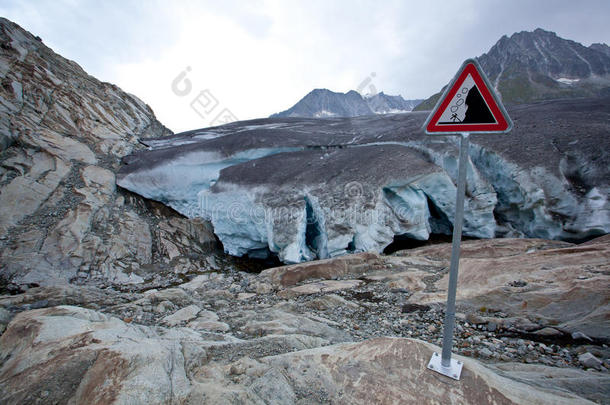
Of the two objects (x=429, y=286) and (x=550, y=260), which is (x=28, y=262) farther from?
(x=550, y=260)

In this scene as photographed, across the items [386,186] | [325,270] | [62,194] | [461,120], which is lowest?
[325,270]

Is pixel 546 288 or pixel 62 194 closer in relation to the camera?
pixel 546 288

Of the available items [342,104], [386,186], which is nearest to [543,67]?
[342,104]

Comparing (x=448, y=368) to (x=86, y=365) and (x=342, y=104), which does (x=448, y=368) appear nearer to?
(x=86, y=365)

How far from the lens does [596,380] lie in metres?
2.86

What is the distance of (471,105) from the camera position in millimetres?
2594

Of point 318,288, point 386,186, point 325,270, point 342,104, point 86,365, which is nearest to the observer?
point 86,365

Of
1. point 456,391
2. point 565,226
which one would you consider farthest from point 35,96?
point 565,226

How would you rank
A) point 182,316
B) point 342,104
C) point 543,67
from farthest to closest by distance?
point 342,104 < point 543,67 < point 182,316

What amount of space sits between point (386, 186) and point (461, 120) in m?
8.24

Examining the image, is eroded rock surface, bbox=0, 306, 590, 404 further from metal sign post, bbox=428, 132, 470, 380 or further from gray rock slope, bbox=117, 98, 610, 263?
gray rock slope, bbox=117, 98, 610, 263

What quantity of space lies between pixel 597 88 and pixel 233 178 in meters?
125

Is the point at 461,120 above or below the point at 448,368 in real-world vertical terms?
above

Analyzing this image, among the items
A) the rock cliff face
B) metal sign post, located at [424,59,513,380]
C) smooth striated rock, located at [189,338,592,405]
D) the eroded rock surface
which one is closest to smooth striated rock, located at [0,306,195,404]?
the eroded rock surface
